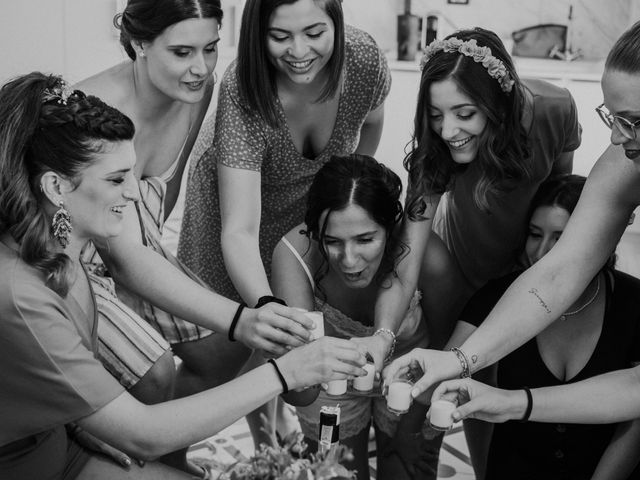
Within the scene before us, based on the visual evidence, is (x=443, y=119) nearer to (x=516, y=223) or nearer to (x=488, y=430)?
(x=516, y=223)

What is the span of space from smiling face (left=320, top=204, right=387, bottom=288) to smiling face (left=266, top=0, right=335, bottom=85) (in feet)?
1.19

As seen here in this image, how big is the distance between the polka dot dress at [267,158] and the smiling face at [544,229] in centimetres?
56

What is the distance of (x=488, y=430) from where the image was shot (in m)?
2.43

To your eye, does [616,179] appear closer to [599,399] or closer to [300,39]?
[599,399]

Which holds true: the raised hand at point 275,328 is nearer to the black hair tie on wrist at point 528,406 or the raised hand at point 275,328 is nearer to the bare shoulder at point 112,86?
the black hair tie on wrist at point 528,406

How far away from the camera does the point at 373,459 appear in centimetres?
274

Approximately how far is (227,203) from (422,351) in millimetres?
687

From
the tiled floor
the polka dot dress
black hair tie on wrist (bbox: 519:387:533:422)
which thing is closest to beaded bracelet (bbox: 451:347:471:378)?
black hair tie on wrist (bbox: 519:387:533:422)

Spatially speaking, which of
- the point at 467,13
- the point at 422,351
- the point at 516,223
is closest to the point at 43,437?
the point at 422,351

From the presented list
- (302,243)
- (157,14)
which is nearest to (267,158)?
(302,243)

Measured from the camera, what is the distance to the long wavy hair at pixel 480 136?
2.01 m

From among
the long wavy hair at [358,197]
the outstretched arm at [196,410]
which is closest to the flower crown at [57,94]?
the outstretched arm at [196,410]

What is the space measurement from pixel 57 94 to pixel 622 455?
1.42m

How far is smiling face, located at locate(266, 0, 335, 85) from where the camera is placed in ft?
6.61
